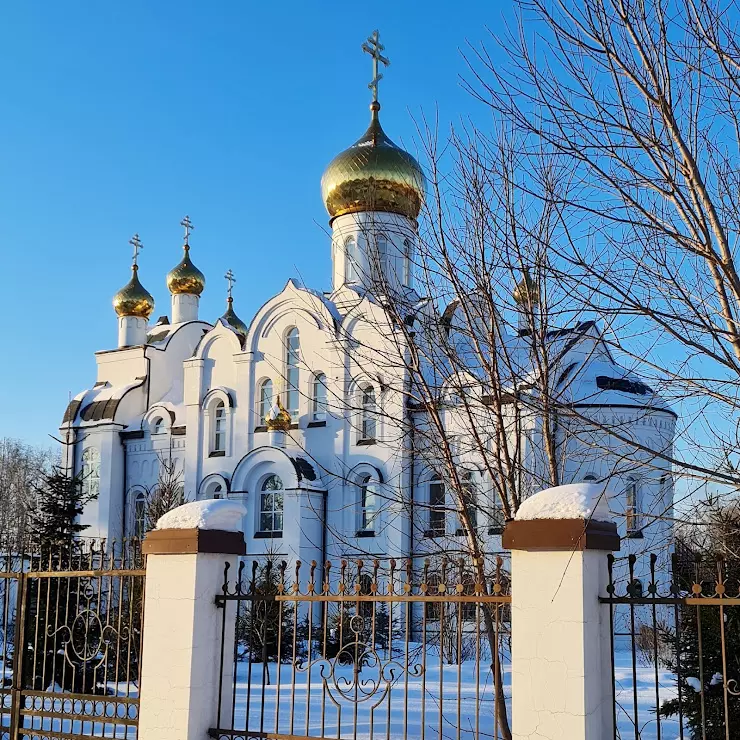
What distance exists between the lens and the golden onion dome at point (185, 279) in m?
30.7

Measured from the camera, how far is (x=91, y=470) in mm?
26484

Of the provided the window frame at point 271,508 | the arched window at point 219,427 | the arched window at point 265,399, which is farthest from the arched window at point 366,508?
the arched window at point 219,427

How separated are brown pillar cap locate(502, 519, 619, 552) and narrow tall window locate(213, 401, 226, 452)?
20.3 m

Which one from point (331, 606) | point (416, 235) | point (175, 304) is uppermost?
point (175, 304)

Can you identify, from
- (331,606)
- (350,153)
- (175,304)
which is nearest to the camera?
(331,606)

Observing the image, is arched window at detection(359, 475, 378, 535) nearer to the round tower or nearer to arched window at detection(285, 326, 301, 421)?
arched window at detection(285, 326, 301, 421)

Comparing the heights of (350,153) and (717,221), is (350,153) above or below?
above

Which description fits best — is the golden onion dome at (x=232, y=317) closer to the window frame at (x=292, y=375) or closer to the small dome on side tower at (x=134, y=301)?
the small dome on side tower at (x=134, y=301)

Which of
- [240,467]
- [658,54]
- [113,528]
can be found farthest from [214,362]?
[658,54]

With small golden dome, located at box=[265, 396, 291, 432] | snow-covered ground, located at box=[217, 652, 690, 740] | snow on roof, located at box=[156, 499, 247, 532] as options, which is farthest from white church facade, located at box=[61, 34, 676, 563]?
snow on roof, located at box=[156, 499, 247, 532]

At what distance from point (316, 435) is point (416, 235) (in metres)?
16.4

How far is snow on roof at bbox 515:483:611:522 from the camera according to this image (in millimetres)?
4375

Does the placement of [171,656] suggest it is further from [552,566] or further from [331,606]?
[331,606]

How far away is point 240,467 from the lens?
2292cm
